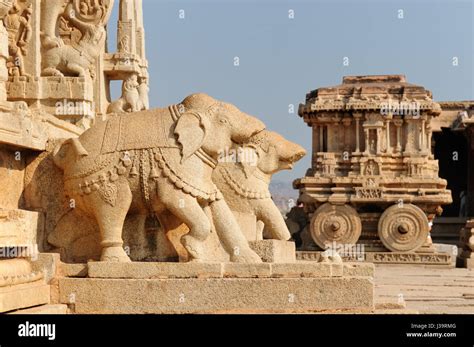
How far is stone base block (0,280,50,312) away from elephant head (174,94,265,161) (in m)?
1.48

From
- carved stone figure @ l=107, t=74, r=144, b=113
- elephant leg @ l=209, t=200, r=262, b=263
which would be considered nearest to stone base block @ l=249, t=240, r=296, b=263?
elephant leg @ l=209, t=200, r=262, b=263

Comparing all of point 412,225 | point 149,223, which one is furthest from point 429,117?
point 149,223

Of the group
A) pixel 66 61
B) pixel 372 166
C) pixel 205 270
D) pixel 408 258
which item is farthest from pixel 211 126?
pixel 372 166

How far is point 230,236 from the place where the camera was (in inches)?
349

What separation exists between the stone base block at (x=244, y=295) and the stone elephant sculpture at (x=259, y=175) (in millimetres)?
2513

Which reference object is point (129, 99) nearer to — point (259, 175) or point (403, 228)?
point (259, 175)

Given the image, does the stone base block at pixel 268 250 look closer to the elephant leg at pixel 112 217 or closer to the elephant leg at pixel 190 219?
the elephant leg at pixel 190 219

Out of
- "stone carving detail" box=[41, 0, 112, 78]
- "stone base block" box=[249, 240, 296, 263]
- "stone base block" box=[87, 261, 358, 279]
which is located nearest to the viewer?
"stone base block" box=[87, 261, 358, 279]

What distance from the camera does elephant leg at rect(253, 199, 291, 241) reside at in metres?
11.1

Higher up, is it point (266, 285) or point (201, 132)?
point (201, 132)

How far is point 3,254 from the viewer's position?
772cm

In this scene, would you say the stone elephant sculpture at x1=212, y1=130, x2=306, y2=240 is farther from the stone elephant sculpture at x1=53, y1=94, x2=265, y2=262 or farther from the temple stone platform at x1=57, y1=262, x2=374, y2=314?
the temple stone platform at x1=57, y1=262, x2=374, y2=314
